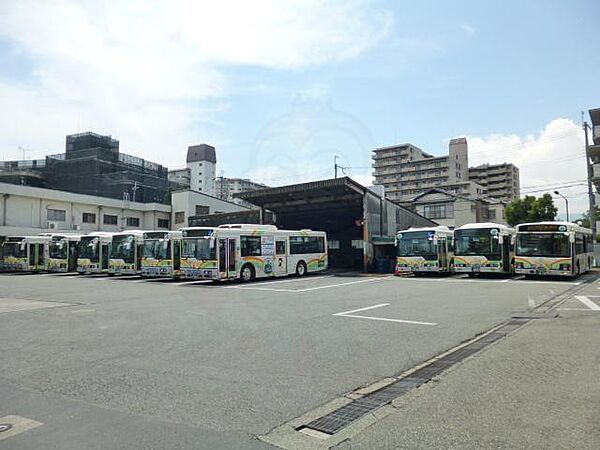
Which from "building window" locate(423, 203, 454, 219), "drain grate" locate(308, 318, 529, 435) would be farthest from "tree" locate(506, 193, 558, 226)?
"drain grate" locate(308, 318, 529, 435)

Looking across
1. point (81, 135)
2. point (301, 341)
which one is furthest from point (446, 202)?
point (301, 341)

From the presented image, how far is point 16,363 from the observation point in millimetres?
7117

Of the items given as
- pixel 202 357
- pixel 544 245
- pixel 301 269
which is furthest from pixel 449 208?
pixel 202 357

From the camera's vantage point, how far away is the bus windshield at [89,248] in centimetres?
3048

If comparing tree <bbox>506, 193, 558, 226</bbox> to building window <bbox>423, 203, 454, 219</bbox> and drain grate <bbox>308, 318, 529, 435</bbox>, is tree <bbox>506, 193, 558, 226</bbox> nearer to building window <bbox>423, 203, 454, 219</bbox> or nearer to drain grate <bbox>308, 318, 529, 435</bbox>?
building window <bbox>423, 203, 454, 219</bbox>

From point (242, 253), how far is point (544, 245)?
1491 cm

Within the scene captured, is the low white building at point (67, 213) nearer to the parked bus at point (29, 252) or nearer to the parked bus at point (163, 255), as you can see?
the parked bus at point (29, 252)

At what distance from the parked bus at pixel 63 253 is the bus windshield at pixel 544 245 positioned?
91.5ft

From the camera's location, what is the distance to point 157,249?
2583 centimetres

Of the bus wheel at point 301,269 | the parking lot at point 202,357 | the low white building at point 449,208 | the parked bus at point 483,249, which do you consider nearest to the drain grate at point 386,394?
the parking lot at point 202,357

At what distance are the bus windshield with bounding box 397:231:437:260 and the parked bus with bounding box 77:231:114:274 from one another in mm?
18316

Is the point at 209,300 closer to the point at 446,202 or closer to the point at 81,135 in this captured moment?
the point at 446,202

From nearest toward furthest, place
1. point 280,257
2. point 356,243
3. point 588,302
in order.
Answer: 1. point 588,302
2. point 280,257
3. point 356,243

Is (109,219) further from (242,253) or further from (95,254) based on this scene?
(242,253)
